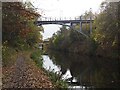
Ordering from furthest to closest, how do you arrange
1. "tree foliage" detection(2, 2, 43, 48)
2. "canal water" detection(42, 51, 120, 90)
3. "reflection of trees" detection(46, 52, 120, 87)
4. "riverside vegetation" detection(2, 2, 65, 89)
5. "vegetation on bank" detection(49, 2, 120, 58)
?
"vegetation on bank" detection(49, 2, 120, 58)
"reflection of trees" detection(46, 52, 120, 87)
"canal water" detection(42, 51, 120, 90)
"tree foliage" detection(2, 2, 43, 48)
"riverside vegetation" detection(2, 2, 65, 89)

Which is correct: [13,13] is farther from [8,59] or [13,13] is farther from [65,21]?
[65,21]

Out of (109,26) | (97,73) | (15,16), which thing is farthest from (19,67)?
(109,26)

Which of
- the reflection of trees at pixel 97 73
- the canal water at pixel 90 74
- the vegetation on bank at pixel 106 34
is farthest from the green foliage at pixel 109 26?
the canal water at pixel 90 74

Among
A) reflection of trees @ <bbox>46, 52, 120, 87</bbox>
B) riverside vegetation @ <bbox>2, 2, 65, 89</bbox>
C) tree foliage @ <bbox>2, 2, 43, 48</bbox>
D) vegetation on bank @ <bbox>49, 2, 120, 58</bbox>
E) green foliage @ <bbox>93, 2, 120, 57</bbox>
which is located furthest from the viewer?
vegetation on bank @ <bbox>49, 2, 120, 58</bbox>

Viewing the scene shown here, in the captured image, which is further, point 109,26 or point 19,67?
point 109,26

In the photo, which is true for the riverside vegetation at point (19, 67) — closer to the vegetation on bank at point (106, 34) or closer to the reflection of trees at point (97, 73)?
the reflection of trees at point (97, 73)

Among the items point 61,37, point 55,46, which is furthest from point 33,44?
point 55,46

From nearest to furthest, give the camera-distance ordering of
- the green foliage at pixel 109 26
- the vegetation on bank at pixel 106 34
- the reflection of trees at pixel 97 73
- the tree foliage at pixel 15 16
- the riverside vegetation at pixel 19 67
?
the riverside vegetation at pixel 19 67 < the tree foliage at pixel 15 16 < the reflection of trees at pixel 97 73 < the green foliage at pixel 109 26 < the vegetation on bank at pixel 106 34

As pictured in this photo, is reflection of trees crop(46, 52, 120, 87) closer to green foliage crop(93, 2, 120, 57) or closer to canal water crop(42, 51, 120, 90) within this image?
canal water crop(42, 51, 120, 90)

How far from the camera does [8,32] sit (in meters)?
15.6

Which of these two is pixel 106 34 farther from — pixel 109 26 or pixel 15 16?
pixel 15 16

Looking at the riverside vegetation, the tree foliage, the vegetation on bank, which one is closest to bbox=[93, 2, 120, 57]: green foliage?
the vegetation on bank

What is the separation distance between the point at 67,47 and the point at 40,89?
53.8m

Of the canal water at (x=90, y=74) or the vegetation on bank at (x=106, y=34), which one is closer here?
the canal water at (x=90, y=74)
